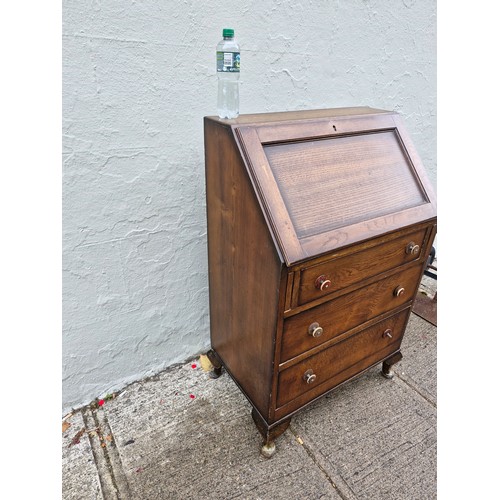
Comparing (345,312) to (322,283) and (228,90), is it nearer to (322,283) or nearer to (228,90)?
(322,283)

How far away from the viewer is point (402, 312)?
1.95m

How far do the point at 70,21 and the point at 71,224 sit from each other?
82 centimetres

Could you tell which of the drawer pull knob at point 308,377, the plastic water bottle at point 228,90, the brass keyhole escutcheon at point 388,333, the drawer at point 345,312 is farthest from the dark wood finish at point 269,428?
the plastic water bottle at point 228,90

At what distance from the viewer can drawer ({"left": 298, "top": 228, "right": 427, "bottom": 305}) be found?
4.41 feet

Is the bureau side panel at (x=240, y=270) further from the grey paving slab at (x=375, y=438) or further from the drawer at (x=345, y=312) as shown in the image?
the grey paving slab at (x=375, y=438)

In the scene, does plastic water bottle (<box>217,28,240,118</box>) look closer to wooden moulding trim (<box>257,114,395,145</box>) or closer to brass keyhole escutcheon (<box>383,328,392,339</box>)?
wooden moulding trim (<box>257,114,395,145</box>)

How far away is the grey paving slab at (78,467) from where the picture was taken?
1.61 metres

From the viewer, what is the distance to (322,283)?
1.36 m

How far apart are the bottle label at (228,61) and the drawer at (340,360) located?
1298 millimetres

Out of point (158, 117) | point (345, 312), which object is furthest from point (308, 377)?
point (158, 117)

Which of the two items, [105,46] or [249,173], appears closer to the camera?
[249,173]

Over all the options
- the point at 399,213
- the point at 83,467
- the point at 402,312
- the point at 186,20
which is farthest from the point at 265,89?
the point at 83,467

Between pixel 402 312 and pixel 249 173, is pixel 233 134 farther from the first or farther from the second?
pixel 402 312

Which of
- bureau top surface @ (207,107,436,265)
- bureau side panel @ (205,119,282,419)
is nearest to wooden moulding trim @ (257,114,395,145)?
bureau top surface @ (207,107,436,265)
